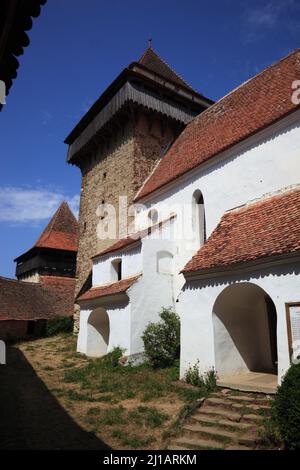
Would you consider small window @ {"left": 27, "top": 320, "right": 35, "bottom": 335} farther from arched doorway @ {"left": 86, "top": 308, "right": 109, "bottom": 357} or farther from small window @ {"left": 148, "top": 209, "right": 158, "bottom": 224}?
small window @ {"left": 148, "top": 209, "right": 158, "bottom": 224}

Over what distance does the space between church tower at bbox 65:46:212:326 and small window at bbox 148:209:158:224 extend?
1.60m

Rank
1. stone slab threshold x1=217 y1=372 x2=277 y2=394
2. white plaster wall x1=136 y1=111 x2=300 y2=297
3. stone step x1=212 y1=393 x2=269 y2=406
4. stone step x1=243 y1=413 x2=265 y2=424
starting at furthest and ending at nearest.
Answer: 1. white plaster wall x1=136 y1=111 x2=300 y2=297
2. stone slab threshold x1=217 y1=372 x2=277 y2=394
3. stone step x1=212 y1=393 x2=269 y2=406
4. stone step x1=243 y1=413 x2=265 y2=424

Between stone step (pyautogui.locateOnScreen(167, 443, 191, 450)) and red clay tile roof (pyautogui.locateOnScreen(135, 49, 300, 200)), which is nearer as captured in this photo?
stone step (pyautogui.locateOnScreen(167, 443, 191, 450))

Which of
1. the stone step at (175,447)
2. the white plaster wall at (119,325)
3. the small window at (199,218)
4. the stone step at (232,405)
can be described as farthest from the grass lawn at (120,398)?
the small window at (199,218)

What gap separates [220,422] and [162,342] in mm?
4537

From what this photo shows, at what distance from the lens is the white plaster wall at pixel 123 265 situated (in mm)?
11820

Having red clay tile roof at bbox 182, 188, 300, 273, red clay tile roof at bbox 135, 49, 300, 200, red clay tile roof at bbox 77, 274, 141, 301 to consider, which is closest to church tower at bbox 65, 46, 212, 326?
red clay tile roof at bbox 135, 49, 300, 200

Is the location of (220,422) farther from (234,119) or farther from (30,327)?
(30,327)

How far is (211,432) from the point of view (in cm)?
555

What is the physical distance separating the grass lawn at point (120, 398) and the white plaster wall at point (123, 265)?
310cm

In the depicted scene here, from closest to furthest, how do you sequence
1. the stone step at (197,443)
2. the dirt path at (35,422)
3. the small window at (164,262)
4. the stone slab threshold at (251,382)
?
the stone step at (197,443) → the dirt path at (35,422) → the stone slab threshold at (251,382) → the small window at (164,262)

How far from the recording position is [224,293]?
7.97 metres

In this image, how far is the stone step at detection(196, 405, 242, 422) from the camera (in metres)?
5.89

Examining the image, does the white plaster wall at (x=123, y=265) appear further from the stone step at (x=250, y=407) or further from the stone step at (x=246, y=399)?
the stone step at (x=250, y=407)
